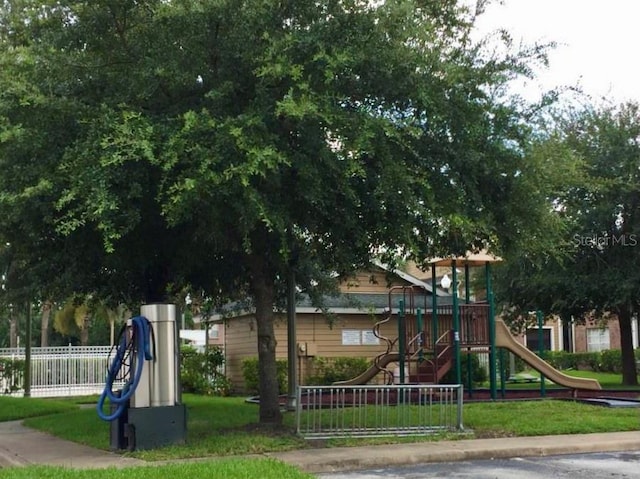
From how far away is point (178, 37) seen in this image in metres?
11.5

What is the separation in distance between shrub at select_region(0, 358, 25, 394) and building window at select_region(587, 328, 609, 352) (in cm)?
3139

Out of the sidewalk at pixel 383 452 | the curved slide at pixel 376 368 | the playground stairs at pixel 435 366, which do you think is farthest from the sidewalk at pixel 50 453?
the playground stairs at pixel 435 366

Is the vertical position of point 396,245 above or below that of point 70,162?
below

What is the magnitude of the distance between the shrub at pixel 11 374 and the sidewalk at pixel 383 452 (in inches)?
655

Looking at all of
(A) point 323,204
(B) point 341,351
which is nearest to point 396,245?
(A) point 323,204

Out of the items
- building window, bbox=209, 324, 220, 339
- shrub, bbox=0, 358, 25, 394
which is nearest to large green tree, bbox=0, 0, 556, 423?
shrub, bbox=0, 358, 25, 394

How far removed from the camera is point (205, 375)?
2631 centimetres

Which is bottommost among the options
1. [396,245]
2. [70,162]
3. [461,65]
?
[396,245]

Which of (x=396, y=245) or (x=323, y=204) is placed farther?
(x=396, y=245)

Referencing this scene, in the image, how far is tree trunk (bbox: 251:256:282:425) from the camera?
13.6 meters

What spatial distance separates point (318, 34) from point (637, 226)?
1703 centimetres

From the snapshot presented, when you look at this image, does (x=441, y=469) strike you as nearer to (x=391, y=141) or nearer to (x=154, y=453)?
(x=154, y=453)

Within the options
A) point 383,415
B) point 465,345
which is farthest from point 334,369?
point 383,415

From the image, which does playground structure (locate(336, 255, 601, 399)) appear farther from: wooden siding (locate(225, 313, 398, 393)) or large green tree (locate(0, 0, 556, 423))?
large green tree (locate(0, 0, 556, 423))
